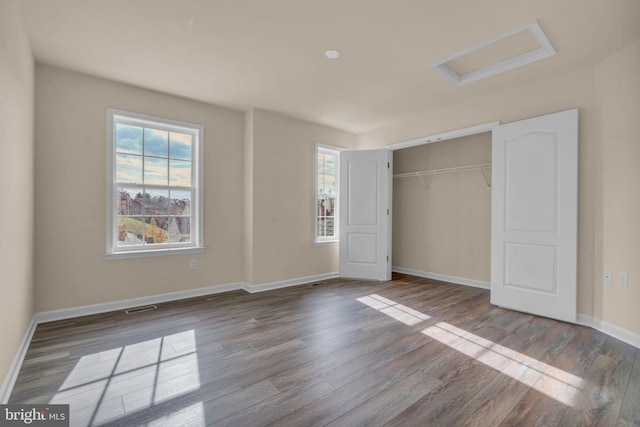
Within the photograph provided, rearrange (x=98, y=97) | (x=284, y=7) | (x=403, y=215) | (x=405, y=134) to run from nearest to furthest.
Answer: (x=284, y=7)
(x=98, y=97)
(x=405, y=134)
(x=403, y=215)

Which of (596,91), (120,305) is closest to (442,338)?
(596,91)

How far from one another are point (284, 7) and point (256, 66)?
0.96 m

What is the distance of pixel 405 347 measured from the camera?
2.52 meters

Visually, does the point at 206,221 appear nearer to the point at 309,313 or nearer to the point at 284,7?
the point at 309,313

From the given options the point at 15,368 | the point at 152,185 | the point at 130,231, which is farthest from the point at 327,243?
the point at 15,368

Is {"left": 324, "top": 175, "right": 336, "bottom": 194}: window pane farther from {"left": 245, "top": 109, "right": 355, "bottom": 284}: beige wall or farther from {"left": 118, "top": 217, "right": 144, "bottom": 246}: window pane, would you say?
{"left": 118, "top": 217, "right": 144, "bottom": 246}: window pane

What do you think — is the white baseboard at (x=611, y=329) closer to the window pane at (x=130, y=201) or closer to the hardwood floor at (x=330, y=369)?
the hardwood floor at (x=330, y=369)

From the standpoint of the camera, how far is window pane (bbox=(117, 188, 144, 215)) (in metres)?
3.51

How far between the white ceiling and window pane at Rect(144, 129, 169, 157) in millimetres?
521

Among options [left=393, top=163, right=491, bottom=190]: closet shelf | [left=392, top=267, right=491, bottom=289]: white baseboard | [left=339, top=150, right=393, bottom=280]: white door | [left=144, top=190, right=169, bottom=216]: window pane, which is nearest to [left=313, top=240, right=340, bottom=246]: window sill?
[left=339, top=150, right=393, bottom=280]: white door

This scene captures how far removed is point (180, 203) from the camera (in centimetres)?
396

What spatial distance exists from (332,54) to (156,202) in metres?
2.71

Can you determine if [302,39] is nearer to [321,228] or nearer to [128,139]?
[128,139]

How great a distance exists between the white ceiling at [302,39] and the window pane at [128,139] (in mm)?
521
